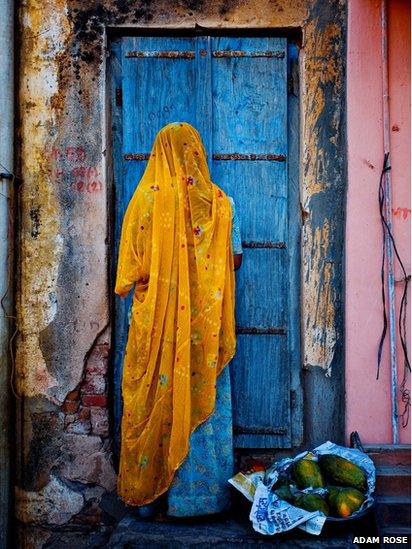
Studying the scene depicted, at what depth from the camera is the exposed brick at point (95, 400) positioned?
12.1ft

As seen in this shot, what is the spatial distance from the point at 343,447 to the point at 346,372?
1.31 ft

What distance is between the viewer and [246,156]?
3.77 m

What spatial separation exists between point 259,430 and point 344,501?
81 centimetres

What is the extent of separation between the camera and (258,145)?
378 centimetres

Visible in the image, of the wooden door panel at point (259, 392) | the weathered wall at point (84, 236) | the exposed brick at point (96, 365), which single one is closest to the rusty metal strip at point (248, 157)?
the weathered wall at point (84, 236)

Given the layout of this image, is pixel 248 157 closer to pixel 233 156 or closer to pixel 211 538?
pixel 233 156

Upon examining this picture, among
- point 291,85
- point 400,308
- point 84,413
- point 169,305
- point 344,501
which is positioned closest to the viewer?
point 344,501

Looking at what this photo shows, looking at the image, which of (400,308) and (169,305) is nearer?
(169,305)

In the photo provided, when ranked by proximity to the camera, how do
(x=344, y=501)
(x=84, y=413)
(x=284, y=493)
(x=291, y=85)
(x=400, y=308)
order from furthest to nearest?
(x=291, y=85) → (x=84, y=413) → (x=400, y=308) → (x=284, y=493) → (x=344, y=501)

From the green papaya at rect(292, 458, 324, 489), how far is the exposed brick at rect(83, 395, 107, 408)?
3.63 ft

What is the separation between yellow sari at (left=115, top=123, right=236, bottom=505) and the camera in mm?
3236

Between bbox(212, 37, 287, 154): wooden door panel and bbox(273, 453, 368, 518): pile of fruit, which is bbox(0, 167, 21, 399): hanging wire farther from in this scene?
bbox(273, 453, 368, 518): pile of fruit

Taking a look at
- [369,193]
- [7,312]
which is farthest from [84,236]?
[369,193]

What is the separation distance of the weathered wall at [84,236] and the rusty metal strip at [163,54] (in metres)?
0.15
